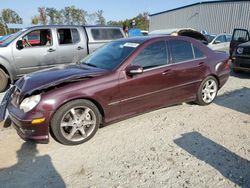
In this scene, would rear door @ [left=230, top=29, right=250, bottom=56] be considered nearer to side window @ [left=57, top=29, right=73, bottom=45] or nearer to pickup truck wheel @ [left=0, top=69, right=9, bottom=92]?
side window @ [left=57, top=29, right=73, bottom=45]

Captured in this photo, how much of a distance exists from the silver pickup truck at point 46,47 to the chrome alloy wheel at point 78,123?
12.9ft

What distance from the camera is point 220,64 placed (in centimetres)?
521

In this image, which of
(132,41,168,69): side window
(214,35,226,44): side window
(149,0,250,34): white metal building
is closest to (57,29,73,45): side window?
(132,41,168,69): side window

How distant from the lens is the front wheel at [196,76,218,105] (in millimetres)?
4982

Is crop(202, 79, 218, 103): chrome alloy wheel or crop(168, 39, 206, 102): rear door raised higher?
crop(168, 39, 206, 102): rear door

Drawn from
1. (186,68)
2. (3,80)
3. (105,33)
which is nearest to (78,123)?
(186,68)

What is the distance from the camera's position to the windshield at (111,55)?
4.03 m

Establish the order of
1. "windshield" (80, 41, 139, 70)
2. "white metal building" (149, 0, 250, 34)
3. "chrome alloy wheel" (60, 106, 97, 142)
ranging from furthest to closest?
"white metal building" (149, 0, 250, 34)
"windshield" (80, 41, 139, 70)
"chrome alloy wheel" (60, 106, 97, 142)

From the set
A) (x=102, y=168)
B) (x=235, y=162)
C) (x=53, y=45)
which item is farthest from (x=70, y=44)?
(x=235, y=162)

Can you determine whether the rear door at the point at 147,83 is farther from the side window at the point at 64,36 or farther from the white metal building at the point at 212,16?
the white metal building at the point at 212,16

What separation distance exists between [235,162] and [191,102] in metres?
2.31

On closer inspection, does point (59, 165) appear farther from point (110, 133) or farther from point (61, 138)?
point (110, 133)

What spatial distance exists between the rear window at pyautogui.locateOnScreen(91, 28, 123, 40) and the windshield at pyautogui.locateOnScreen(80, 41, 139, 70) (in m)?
3.47

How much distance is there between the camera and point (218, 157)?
10.6 ft
